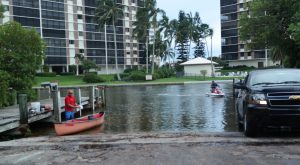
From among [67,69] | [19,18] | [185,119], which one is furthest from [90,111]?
[67,69]

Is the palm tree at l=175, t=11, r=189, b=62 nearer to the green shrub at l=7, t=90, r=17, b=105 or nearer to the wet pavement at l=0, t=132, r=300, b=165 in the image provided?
the green shrub at l=7, t=90, r=17, b=105

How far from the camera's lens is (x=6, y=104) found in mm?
25094

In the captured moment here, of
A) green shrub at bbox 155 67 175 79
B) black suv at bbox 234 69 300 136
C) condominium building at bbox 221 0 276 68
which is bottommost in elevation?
black suv at bbox 234 69 300 136

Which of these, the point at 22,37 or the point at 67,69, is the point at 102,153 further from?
the point at 67,69

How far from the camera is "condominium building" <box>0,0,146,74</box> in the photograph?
10175 centimetres

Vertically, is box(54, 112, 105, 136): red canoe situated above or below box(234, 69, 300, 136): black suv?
below

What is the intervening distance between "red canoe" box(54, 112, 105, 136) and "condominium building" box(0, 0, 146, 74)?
255 ft

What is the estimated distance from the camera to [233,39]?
13050cm

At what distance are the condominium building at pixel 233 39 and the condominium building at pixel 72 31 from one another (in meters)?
29.9

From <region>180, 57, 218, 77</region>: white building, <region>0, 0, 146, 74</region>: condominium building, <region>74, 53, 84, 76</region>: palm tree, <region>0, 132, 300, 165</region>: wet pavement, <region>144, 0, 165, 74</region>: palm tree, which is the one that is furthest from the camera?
<region>74, 53, 84, 76</region>: palm tree

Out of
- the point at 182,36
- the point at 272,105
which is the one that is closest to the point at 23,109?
the point at 272,105

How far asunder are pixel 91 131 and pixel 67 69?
318 ft

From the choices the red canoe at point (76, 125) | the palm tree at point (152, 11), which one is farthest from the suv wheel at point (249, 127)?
the palm tree at point (152, 11)


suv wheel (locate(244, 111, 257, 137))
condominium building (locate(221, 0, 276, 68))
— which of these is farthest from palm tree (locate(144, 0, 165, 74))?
suv wheel (locate(244, 111, 257, 137))
